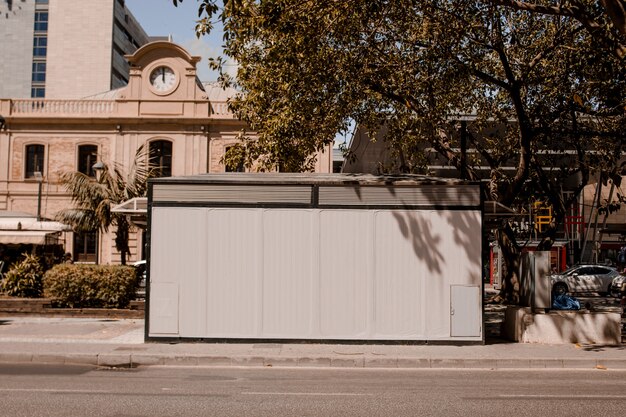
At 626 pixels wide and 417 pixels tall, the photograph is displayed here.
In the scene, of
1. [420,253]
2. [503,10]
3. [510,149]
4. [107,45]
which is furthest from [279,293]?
[107,45]

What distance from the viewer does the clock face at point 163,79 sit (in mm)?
38906

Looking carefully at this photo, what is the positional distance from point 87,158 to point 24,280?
21549mm

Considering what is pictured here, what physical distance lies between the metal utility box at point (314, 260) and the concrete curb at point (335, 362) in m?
A: 1.64

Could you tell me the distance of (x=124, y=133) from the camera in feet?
128

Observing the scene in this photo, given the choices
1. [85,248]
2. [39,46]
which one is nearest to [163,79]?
[85,248]

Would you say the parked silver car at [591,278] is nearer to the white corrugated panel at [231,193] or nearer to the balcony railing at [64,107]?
the white corrugated panel at [231,193]

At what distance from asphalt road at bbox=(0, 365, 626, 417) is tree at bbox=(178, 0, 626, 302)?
23.3 ft

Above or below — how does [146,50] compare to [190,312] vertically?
above

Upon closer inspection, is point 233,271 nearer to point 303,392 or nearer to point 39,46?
point 303,392

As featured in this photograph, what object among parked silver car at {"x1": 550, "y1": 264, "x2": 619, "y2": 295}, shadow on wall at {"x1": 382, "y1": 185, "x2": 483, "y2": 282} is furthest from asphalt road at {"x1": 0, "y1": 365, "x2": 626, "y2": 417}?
parked silver car at {"x1": 550, "y1": 264, "x2": 619, "y2": 295}

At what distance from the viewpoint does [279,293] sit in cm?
1380

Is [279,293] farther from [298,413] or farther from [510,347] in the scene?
[298,413]

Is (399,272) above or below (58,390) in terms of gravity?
above

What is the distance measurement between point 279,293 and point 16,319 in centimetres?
774
